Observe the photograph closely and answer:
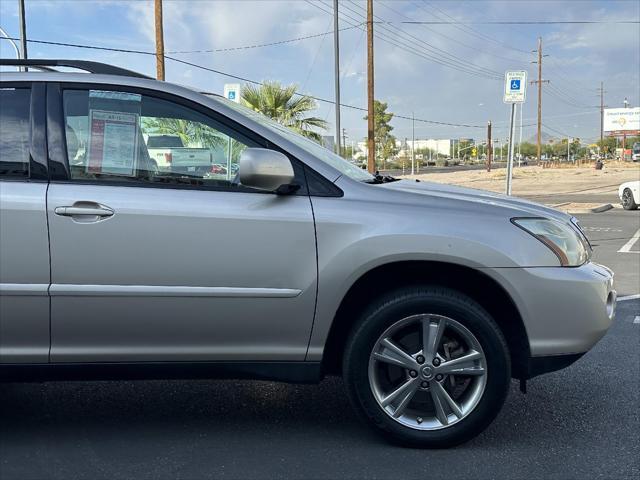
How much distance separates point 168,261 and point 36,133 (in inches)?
35.8

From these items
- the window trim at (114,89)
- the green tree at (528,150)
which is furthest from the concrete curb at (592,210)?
the green tree at (528,150)

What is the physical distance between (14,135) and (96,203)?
564 mm

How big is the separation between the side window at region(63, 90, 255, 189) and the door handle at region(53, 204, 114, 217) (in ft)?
0.57

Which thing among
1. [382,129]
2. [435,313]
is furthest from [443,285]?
[382,129]

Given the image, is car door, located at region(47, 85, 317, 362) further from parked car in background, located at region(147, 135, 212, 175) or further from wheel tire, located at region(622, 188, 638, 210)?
wheel tire, located at region(622, 188, 638, 210)

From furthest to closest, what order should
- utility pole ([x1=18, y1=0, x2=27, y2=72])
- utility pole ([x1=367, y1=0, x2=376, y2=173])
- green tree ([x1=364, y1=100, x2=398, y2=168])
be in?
green tree ([x1=364, y1=100, x2=398, y2=168])
utility pole ([x1=367, y1=0, x2=376, y2=173])
utility pole ([x1=18, y1=0, x2=27, y2=72])

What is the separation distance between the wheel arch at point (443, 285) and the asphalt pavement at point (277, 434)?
427mm

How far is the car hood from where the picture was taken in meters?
3.11

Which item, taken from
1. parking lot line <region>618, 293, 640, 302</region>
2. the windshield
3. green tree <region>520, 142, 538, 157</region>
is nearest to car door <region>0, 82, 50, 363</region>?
the windshield

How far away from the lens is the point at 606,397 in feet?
12.7

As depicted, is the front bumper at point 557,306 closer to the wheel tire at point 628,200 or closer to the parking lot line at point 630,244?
the parking lot line at point 630,244

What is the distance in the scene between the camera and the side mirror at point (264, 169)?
113 inches

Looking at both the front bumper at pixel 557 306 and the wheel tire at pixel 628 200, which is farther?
the wheel tire at pixel 628 200

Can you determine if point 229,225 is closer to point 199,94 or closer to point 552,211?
point 199,94
